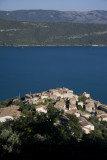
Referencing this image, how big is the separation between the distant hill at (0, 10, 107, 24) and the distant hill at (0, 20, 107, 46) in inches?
1971

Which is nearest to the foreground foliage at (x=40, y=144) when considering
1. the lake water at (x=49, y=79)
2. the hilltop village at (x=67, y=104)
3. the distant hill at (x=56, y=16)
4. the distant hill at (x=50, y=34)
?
the hilltop village at (x=67, y=104)

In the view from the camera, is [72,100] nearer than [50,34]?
Yes

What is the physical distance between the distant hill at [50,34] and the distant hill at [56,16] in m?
50.1

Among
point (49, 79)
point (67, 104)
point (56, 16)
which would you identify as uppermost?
point (56, 16)

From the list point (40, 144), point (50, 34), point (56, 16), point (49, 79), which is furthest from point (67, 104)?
point (56, 16)

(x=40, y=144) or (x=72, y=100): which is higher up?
(x=72, y=100)

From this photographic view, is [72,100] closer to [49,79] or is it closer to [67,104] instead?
[67,104]

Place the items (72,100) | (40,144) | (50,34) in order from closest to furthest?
(40,144)
(72,100)
(50,34)

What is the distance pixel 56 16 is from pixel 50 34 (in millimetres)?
65651

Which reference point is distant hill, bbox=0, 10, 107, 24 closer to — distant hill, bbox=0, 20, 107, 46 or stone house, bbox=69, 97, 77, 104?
distant hill, bbox=0, 20, 107, 46

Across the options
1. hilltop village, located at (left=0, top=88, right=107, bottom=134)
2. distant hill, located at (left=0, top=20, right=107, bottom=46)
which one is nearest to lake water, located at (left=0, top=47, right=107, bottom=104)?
hilltop village, located at (left=0, top=88, right=107, bottom=134)

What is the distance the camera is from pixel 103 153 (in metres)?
3.80

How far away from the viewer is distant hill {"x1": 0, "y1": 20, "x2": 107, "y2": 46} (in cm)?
5275

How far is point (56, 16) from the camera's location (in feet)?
395
